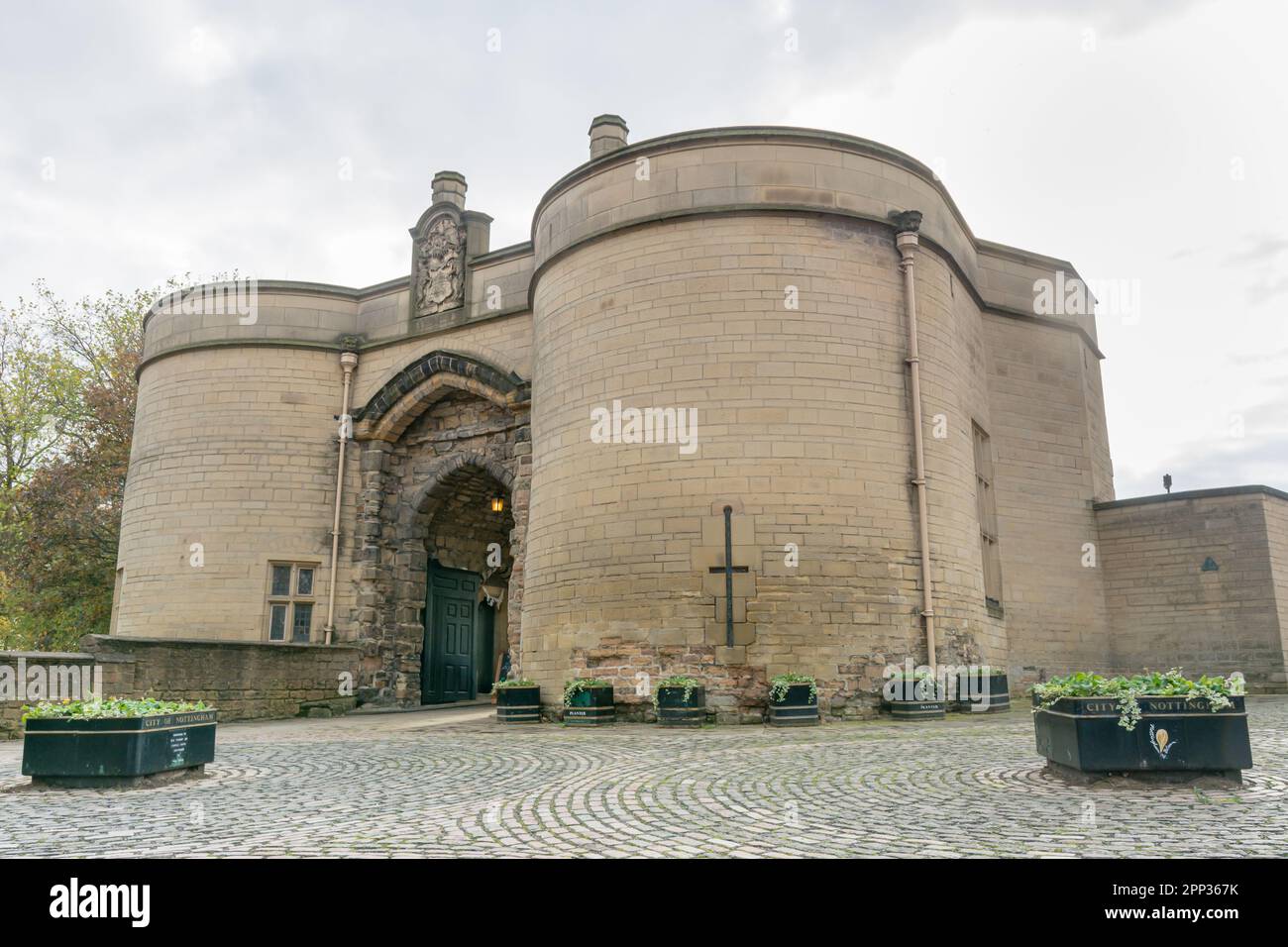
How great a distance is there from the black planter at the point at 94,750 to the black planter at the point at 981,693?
383 inches

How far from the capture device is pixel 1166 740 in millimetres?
6004

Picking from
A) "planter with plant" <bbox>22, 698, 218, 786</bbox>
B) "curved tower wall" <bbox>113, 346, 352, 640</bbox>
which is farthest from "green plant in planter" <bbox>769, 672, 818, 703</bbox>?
"curved tower wall" <bbox>113, 346, 352, 640</bbox>

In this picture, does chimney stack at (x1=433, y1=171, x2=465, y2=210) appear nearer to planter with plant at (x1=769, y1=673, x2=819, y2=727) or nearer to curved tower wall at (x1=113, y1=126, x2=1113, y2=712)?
curved tower wall at (x1=113, y1=126, x2=1113, y2=712)

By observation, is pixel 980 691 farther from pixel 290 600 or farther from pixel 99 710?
pixel 290 600

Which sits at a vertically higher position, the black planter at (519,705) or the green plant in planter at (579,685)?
the green plant in planter at (579,685)

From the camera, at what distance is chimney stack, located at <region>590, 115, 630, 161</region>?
17250mm

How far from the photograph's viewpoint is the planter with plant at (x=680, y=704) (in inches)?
447

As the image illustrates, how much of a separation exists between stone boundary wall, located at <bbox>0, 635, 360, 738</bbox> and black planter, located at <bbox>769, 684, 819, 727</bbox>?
7.94m

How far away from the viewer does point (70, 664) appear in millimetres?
11844

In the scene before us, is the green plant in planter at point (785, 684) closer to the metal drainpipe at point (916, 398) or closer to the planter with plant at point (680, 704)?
the planter with plant at point (680, 704)

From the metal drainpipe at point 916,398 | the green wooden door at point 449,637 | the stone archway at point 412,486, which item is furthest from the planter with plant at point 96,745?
the green wooden door at point 449,637

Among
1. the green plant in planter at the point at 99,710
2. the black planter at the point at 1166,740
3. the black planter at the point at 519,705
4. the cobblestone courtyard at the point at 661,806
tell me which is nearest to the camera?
the cobblestone courtyard at the point at 661,806
